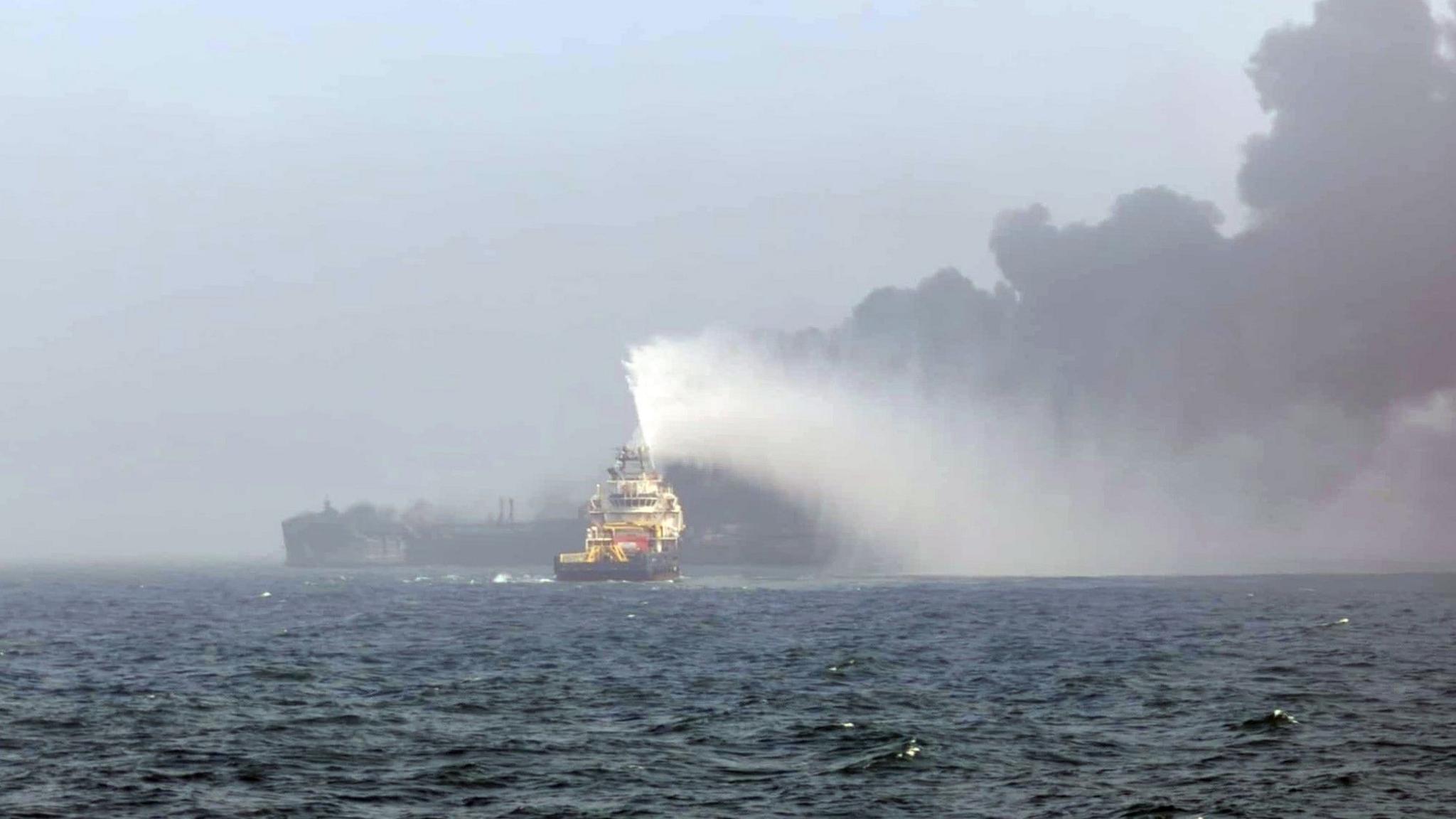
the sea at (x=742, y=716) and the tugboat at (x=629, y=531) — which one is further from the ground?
the tugboat at (x=629, y=531)

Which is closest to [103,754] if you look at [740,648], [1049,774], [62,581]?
[1049,774]

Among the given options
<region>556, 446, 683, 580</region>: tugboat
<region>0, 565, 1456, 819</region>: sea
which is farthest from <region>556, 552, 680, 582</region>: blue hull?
<region>0, 565, 1456, 819</region>: sea

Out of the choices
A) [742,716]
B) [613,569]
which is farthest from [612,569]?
[742,716]

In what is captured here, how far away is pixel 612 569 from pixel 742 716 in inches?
3700

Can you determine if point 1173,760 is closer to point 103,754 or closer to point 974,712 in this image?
point 974,712

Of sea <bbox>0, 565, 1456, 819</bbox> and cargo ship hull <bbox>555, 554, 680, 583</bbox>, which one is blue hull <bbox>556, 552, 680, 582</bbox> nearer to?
cargo ship hull <bbox>555, 554, 680, 583</bbox>

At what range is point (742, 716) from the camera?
4588cm

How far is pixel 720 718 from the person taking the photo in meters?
45.4

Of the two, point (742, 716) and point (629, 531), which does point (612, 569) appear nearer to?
point (629, 531)

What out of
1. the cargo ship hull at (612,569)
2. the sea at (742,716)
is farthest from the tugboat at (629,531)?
the sea at (742,716)

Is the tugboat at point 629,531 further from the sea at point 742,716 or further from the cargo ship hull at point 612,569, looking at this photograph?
the sea at point 742,716

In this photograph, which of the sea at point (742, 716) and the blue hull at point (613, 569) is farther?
the blue hull at point (613, 569)

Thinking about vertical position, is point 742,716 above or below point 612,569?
below

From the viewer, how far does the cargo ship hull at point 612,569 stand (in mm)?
139125
